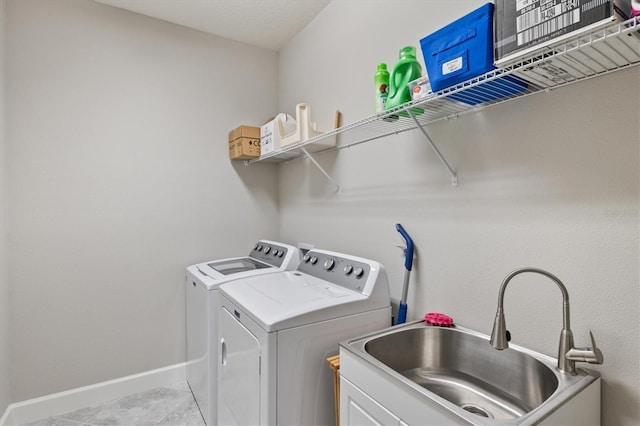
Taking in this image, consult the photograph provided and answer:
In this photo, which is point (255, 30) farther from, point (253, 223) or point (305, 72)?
point (253, 223)

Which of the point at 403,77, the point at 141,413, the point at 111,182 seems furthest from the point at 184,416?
the point at 403,77

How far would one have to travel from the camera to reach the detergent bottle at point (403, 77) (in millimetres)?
1410

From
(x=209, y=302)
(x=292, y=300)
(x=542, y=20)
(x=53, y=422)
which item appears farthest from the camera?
(x=53, y=422)

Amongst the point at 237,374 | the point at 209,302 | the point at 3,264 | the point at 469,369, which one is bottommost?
the point at 237,374

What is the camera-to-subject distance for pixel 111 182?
239 centimetres

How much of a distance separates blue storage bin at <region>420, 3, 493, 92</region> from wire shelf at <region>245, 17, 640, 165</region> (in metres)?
0.03

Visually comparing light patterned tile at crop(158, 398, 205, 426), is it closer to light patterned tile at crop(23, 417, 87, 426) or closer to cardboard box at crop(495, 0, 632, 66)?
light patterned tile at crop(23, 417, 87, 426)

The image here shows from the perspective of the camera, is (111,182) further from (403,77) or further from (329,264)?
(403,77)

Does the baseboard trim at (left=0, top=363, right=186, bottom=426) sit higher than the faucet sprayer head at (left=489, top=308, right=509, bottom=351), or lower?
lower

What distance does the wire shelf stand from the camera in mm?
797

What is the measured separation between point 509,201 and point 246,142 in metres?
1.95

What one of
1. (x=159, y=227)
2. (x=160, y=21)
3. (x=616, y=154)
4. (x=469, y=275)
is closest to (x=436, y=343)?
(x=469, y=275)

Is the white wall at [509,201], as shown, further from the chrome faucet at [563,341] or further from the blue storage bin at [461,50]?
the blue storage bin at [461,50]

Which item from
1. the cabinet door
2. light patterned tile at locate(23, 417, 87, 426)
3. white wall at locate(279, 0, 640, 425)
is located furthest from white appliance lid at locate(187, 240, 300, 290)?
light patterned tile at locate(23, 417, 87, 426)
